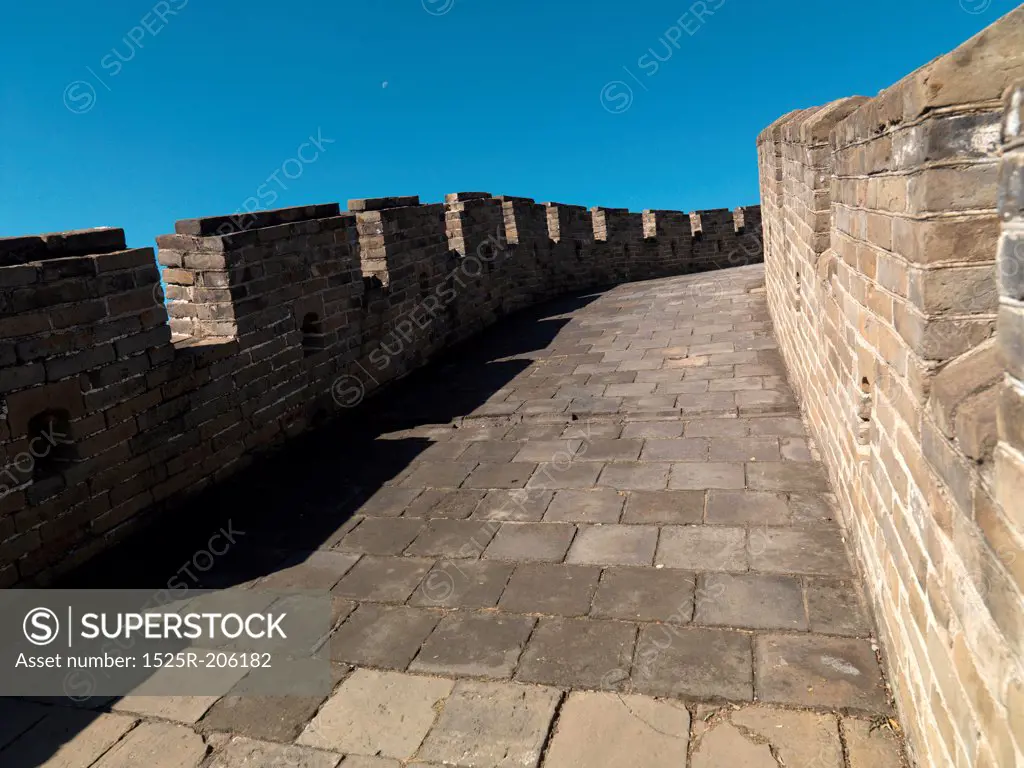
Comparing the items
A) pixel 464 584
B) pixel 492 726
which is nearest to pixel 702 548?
pixel 464 584

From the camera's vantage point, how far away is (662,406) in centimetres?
655

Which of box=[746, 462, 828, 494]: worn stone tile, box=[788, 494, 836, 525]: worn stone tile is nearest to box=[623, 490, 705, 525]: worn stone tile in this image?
box=[746, 462, 828, 494]: worn stone tile

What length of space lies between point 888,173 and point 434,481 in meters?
3.69

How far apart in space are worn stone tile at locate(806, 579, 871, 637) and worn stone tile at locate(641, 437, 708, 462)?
174cm

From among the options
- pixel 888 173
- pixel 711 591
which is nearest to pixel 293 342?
pixel 711 591

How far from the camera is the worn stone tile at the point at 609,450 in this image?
18.0 ft

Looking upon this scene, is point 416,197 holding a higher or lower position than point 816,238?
higher

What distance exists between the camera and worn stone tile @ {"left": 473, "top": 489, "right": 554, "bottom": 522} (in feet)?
15.5

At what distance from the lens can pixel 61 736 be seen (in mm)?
3104

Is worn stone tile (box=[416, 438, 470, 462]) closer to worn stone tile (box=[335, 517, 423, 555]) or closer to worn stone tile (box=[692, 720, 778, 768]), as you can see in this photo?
worn stone tile (box=[335, 517, 423, 555])

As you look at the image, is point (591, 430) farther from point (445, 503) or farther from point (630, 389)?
point (445, 503)

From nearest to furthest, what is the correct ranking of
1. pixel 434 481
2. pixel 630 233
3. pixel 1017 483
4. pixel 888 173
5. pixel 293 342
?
pixel 1017 483
pixel 888 173
pixel 434 481
pixel 293 342
pixel 630 233

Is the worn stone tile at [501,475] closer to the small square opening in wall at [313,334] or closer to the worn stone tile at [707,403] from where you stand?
the worn stone tile at [707,403]

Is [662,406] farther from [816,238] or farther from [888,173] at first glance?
[888,173]
